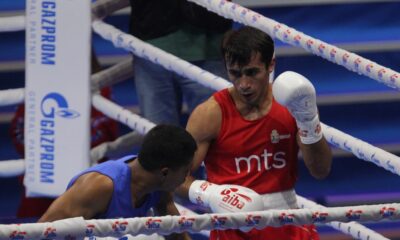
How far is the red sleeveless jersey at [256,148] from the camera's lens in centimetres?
344

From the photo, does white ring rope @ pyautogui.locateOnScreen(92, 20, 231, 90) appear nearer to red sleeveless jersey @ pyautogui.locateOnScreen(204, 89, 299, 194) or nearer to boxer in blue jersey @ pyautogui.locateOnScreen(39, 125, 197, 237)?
red sleeveless jersey @ pyautogui.locateOnScreen(204, 89, 299, 194)

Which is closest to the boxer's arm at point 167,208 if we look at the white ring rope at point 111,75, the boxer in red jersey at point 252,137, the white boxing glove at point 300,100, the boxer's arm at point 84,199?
the boxer in red jersey at point 252,137

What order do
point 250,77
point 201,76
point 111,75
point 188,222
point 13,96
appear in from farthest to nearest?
point 111,75 < point 13,96 < point 201,76 < point 250,77 < point 188,222

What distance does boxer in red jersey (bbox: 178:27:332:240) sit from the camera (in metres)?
3.38

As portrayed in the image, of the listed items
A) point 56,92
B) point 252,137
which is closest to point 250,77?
point 252,137

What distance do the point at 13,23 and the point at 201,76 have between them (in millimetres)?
806

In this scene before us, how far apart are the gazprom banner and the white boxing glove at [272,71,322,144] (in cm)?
121

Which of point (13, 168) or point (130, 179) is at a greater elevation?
point (130, 179)

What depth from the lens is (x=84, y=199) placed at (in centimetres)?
312

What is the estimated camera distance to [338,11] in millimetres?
5133

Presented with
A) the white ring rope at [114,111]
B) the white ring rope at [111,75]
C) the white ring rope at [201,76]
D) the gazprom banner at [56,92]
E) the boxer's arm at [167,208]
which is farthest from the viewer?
the white ring rope at [111,75]

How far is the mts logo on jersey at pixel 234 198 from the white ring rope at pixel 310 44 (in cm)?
61

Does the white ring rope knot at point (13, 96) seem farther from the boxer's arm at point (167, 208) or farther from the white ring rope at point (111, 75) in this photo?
the boxer's arm at point (167, 208)

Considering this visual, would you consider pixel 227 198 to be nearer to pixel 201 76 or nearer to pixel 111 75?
pixel 201 76
